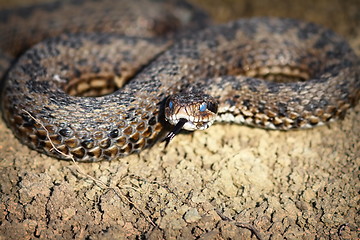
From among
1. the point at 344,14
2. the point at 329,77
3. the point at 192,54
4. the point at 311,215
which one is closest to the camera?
the point at 311,215

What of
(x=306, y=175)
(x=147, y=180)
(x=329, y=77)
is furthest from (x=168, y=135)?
(x=329, y=77)

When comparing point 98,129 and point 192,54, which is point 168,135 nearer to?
point 98,129

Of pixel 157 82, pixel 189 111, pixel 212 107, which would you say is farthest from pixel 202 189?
pixel 157 82

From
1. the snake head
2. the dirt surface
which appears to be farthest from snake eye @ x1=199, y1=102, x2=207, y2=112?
the dirt surface

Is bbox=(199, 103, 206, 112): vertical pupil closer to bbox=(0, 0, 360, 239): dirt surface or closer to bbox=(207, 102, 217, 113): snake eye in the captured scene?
→ bbox=(207, 102, 217, 113): snake eye

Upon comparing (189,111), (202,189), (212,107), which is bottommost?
(202,189)

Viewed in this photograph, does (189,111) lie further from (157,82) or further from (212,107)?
(157,82)

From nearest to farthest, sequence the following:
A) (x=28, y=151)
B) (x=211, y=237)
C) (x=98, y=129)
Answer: (x=211, y=237)
(x=98, y=129)
(x=28, y=151)
